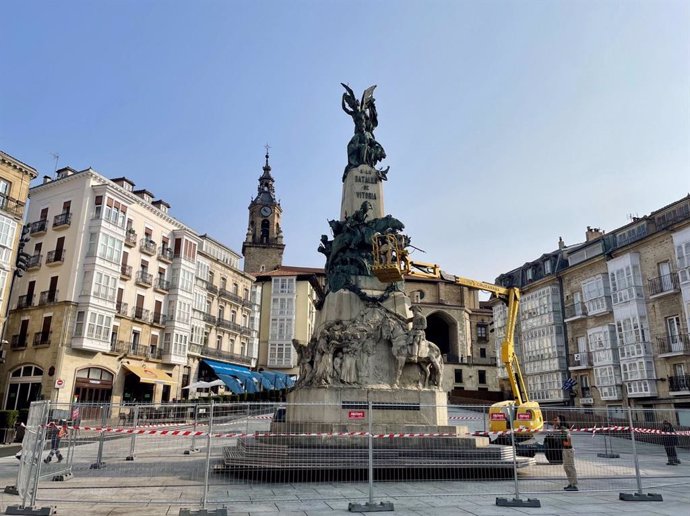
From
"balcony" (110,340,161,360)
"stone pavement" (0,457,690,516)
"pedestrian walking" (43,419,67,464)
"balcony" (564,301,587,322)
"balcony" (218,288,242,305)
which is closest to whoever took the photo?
"stone pavement" (0,457,690,516)

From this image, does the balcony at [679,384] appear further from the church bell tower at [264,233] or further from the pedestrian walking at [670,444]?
the church bell tower at [264,233]

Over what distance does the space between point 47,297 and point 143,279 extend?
6.48 m

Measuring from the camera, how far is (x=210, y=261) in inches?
1863

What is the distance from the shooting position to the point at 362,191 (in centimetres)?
1795

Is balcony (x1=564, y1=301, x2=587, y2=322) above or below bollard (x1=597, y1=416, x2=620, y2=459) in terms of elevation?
above

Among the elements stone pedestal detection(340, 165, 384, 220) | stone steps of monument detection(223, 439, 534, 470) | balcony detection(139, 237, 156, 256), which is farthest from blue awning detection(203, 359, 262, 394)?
stone steps of monument detection(223, 439, 534, 470)

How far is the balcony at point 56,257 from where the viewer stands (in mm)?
33062

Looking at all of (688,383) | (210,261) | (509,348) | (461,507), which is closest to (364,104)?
(509,348)

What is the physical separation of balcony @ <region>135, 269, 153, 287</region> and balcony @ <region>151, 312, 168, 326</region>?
7.96ft

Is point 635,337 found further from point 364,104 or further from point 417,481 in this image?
point 417,481

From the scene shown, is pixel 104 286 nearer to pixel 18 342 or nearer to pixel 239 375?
pixel 18 342

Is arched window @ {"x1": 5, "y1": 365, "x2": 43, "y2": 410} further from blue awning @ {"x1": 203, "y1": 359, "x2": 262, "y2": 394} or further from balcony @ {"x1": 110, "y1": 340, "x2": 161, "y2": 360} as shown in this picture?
blue awning @ {"x1": 203, "y1": 359, "x2": 262, "y2": 394}

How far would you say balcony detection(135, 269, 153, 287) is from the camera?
122ft

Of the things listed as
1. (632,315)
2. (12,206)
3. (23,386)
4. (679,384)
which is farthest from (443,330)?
(12,206)
